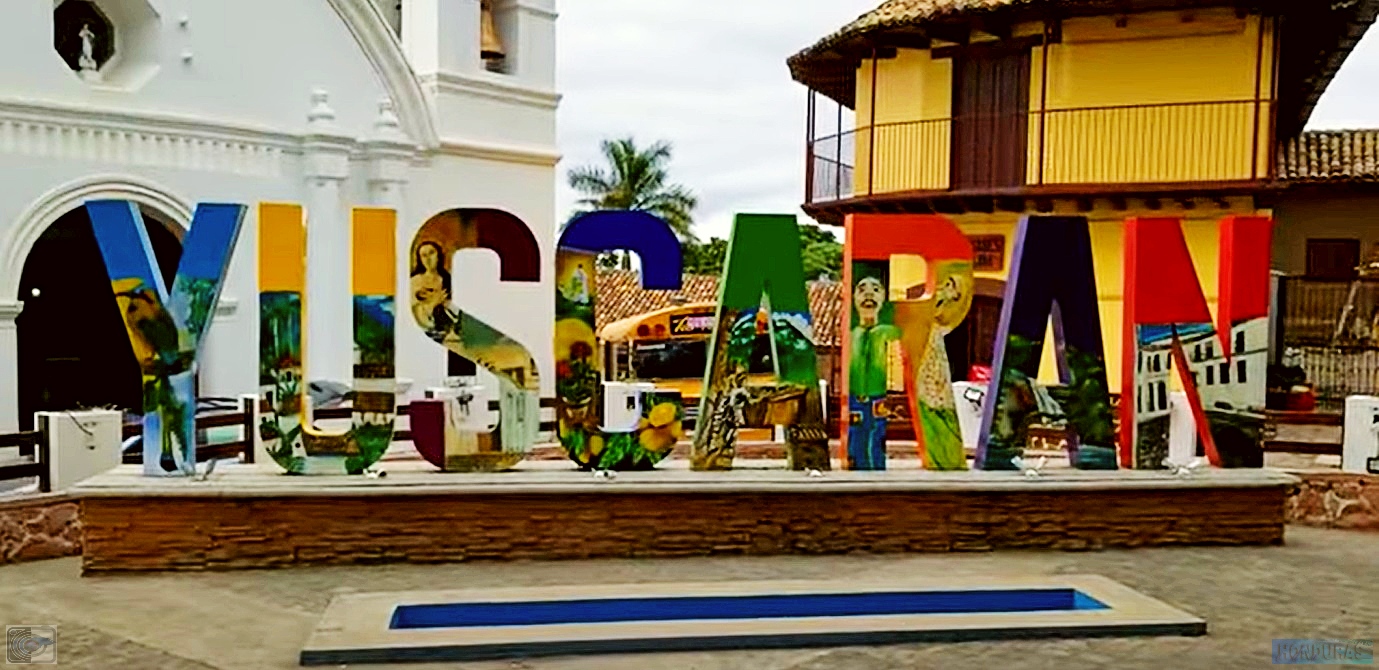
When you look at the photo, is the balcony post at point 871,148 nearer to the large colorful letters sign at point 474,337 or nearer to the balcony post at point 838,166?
the balcony post at point 838,166

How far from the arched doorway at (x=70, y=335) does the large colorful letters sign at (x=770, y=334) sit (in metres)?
11.0

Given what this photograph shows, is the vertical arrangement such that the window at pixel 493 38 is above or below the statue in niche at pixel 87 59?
above

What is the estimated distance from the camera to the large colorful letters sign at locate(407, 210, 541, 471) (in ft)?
33.6

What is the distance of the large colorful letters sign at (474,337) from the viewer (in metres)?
10.2

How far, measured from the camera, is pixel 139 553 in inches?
384

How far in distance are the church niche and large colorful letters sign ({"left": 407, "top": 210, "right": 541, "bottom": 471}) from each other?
6.20 m

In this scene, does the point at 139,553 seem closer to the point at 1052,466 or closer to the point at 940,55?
the point at 1052,466

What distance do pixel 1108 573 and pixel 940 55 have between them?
11.5 metres

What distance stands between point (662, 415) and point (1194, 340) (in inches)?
175

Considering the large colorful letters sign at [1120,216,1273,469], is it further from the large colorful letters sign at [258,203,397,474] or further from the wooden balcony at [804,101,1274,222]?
the wooden balcony at [804,101,1274,222]

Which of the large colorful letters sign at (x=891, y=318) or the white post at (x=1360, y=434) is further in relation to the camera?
the white post at (x=1360, y=434)

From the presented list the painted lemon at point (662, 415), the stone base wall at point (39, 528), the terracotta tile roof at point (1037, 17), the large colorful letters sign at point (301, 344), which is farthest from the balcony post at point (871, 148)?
the stone base wall at point (39, 528)

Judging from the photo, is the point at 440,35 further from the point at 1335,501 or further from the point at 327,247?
the point at 1335,501

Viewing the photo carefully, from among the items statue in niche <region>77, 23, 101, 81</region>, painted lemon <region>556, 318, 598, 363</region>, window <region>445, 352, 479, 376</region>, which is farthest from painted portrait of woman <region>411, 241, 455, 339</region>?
window <region>445, 352, 479, 376</region>
